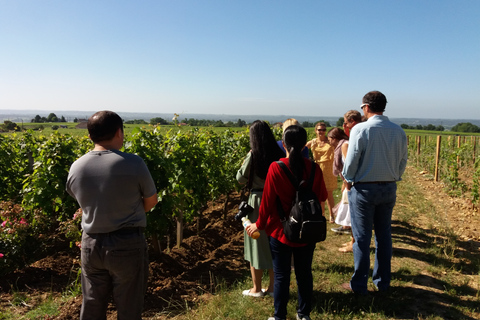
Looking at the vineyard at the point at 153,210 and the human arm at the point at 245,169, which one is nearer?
the human arm at the point at 245,169

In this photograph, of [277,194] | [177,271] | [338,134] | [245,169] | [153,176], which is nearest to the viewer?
[277,194]

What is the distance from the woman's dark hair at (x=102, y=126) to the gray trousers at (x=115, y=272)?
2.13 feet

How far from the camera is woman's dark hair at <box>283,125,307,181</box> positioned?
101 inches

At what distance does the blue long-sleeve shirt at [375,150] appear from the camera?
3.26m

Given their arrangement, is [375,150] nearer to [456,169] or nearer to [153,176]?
[153,176]

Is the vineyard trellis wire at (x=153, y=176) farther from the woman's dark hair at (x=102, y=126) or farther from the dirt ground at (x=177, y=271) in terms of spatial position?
the woman's dark hair at (x=102, y=126)

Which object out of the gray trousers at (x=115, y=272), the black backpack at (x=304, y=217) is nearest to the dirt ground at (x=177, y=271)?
the gray trousers at (x=115, y=272)

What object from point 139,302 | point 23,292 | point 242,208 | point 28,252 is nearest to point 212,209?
point 28,252

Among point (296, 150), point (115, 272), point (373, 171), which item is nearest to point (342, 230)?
point (373, 171)

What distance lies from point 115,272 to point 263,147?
162 centimetres

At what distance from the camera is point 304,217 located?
2.48 meters

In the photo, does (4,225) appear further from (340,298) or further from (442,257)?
(442,257)

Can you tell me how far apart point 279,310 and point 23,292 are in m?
3.23

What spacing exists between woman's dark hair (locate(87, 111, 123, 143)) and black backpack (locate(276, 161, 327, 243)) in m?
1.27
